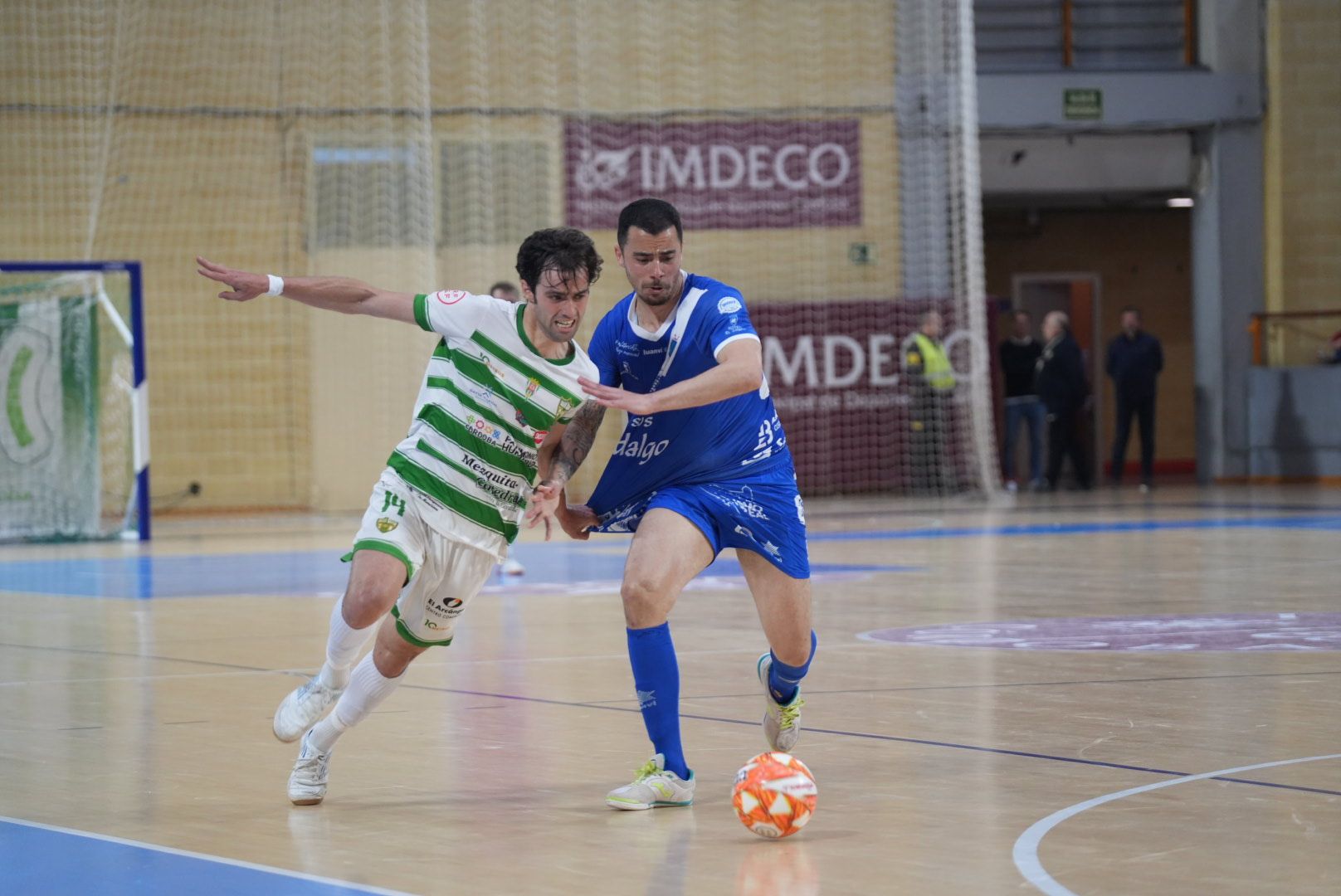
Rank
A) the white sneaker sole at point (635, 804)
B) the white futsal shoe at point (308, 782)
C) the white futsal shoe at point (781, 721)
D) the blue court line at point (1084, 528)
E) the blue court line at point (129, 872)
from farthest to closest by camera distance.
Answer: the blue court line at point (1084, 528) → the white futsal shoe at point (781, 721) → the white futsal shoe at point (308, 782) → the white sneaker sole at point (635, 804) → the blue court line at point (129, 872)

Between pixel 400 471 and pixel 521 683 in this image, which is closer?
pixel 400 471

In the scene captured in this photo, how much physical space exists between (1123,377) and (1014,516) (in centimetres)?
575

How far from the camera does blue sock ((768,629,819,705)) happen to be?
5.38 m

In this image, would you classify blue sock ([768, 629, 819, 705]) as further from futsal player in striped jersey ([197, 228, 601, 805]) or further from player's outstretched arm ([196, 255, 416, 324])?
player's outstretched arm ([196, 255, 416, 324])

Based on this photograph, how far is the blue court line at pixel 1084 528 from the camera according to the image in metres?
15.6

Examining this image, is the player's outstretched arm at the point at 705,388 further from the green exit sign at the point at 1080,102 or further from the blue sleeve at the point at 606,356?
the green exit sign at the point at 1080,102

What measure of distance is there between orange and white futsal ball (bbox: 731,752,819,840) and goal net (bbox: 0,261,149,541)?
13.4 m

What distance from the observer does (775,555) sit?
529 cm

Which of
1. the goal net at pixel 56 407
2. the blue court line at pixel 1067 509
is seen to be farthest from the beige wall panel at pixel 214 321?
the blue court line at pixel 1067 509

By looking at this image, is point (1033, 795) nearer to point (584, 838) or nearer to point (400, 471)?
point (584, 838)

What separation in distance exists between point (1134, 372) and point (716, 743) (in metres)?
18.2

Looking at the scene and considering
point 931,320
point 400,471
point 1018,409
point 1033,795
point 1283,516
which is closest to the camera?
point 1033,795

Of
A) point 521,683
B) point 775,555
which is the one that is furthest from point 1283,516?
point 775,555

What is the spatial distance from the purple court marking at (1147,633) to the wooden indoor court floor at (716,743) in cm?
3
